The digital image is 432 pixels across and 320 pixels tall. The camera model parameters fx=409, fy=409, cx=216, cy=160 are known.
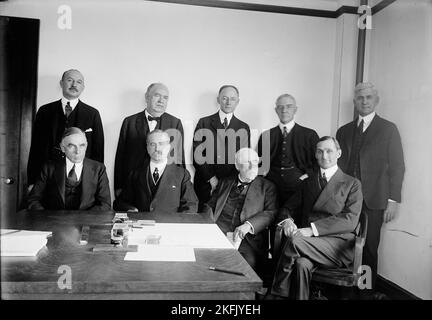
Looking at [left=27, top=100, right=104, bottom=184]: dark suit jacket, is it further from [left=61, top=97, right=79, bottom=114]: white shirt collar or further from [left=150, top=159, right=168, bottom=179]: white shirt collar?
[left=150, top=159, right=168, bottom=179]: white shirt collar

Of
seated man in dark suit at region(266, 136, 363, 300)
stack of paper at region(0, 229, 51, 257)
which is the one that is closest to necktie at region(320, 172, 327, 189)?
seated man in dark suit at region(266, 136, 363, 300)

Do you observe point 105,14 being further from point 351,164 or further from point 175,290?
point 175,290

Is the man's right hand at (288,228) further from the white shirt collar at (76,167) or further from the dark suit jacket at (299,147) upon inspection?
the white shirt collar at (76,167)

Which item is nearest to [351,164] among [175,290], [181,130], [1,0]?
[181,130]

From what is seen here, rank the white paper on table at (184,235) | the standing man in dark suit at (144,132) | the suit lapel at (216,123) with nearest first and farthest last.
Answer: the white paper on table at (184,235) → the standing man in dark suit at (144,132) → the suit lapel at (216,123)

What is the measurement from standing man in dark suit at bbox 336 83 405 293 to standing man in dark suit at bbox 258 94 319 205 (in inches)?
14.6

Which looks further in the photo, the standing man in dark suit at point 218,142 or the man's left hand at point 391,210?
the standing man in dark suit at point 218,142

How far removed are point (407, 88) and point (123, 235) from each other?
2629mm

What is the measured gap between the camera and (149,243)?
65.1 inches

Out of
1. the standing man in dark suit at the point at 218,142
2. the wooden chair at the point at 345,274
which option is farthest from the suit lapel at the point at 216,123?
the wooden chair at the point at 345,274

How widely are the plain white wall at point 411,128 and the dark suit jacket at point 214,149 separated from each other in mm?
1265

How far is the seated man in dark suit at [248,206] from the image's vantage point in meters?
2.83

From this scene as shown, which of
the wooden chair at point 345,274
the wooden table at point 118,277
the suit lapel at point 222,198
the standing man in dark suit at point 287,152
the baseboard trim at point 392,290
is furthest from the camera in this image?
the standing man in dark suit at point 287,152

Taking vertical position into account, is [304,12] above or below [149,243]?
above
